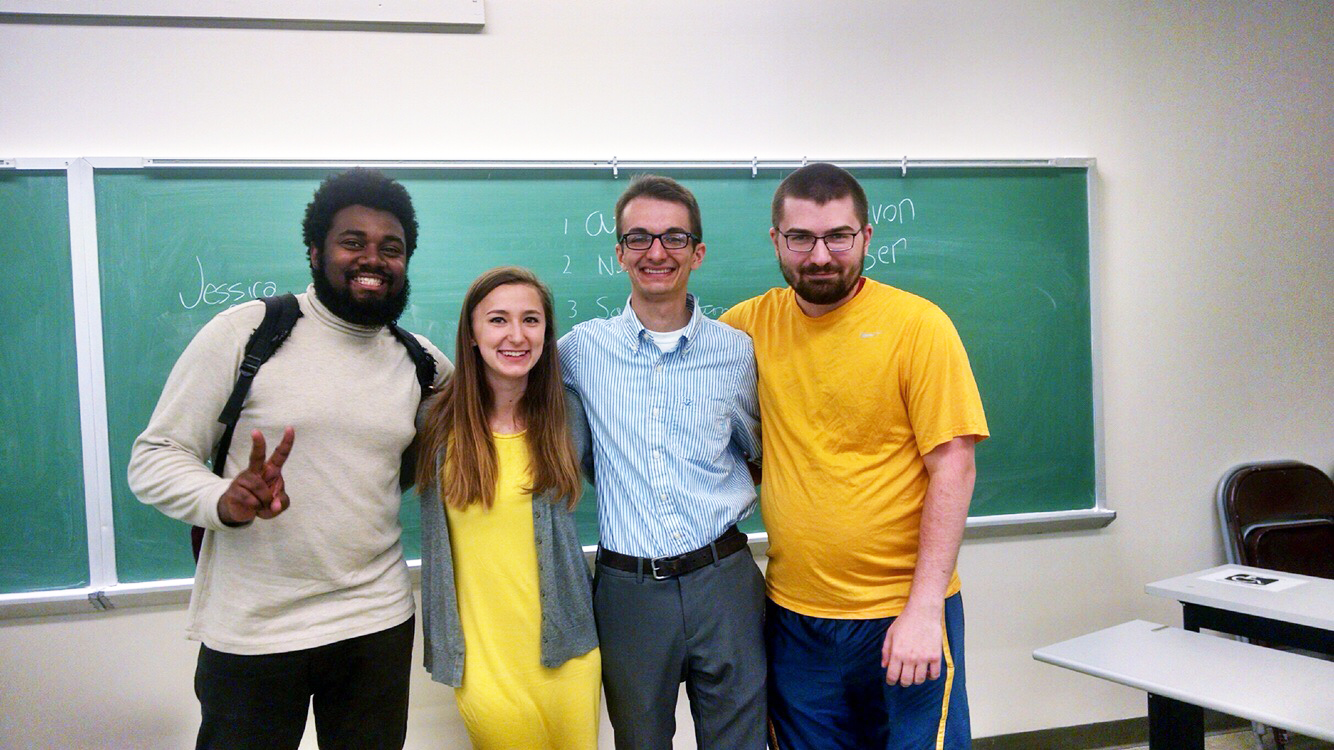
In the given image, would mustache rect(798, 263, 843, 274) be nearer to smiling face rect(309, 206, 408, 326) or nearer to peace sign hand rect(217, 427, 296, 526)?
smiling face rect(309, 206, 408, 326)

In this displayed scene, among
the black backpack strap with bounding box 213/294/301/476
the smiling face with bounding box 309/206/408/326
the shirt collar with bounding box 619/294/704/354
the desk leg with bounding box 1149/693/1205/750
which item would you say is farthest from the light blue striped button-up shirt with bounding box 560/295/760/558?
the desk leg with bounding box 1149/693/1205/750

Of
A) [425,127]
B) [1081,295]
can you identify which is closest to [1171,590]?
[1081,295]

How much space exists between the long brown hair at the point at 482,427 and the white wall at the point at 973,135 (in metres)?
0.91

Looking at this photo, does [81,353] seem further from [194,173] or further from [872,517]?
[872,517]

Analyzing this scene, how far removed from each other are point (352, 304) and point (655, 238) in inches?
24.5

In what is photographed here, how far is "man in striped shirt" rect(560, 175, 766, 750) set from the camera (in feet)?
4.77

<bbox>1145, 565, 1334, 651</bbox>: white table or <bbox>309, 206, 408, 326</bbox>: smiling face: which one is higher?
<bbox>309, 206, 408, 326</bbox>: smiling face

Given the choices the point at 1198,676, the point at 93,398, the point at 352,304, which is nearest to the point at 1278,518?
the point at 1198,676

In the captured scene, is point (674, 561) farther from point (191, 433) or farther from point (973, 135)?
point (973, 135)

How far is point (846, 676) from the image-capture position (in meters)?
1.50

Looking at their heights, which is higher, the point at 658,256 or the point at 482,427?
the point at 658,256

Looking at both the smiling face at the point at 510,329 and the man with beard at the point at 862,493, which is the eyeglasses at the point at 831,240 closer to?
the man with beard at the point at 862,493

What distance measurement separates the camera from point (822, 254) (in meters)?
1.45

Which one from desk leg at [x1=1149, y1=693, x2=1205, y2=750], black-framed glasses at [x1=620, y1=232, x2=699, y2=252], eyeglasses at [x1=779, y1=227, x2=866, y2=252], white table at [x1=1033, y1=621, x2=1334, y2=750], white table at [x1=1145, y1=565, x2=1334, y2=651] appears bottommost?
desk leg at [x1=1149, y1=693, x2=1205, y2=750]
